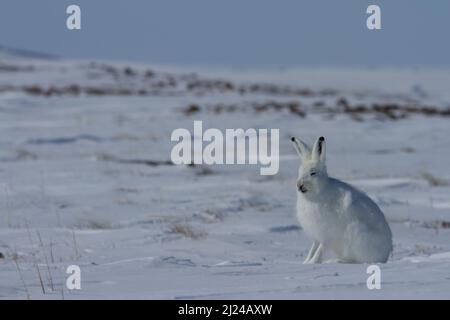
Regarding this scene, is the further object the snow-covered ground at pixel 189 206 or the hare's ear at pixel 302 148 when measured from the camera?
the hare's ear at pixel 302 148

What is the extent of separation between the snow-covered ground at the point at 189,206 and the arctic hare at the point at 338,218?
0.86ft

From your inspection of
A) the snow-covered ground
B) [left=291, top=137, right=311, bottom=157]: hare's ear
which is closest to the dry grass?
the snow-covered ground

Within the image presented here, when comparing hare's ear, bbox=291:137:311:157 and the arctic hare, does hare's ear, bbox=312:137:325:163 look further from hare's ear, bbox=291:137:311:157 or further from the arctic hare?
hare's ear, bbox=291:137:311:157

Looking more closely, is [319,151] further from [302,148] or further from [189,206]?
[189,206]

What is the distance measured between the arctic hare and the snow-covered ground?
0.86 feet

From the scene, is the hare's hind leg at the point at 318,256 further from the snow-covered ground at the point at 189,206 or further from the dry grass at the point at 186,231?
the dry grass at the point at 186,231

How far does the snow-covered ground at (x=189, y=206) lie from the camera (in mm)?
5609

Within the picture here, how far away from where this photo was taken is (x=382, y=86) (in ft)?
219

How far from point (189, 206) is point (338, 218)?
461cm

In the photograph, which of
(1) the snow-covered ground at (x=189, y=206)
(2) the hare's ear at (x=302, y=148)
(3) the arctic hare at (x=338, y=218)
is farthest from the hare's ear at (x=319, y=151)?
(1) the snow-covered ground at (x=189, y=206)

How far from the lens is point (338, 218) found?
6695 mm

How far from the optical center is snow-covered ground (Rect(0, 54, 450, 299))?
5.61m

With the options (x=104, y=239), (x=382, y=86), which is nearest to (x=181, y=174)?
(x=104, y=239)

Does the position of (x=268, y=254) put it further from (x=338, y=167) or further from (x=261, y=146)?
(x=261, y=146)
